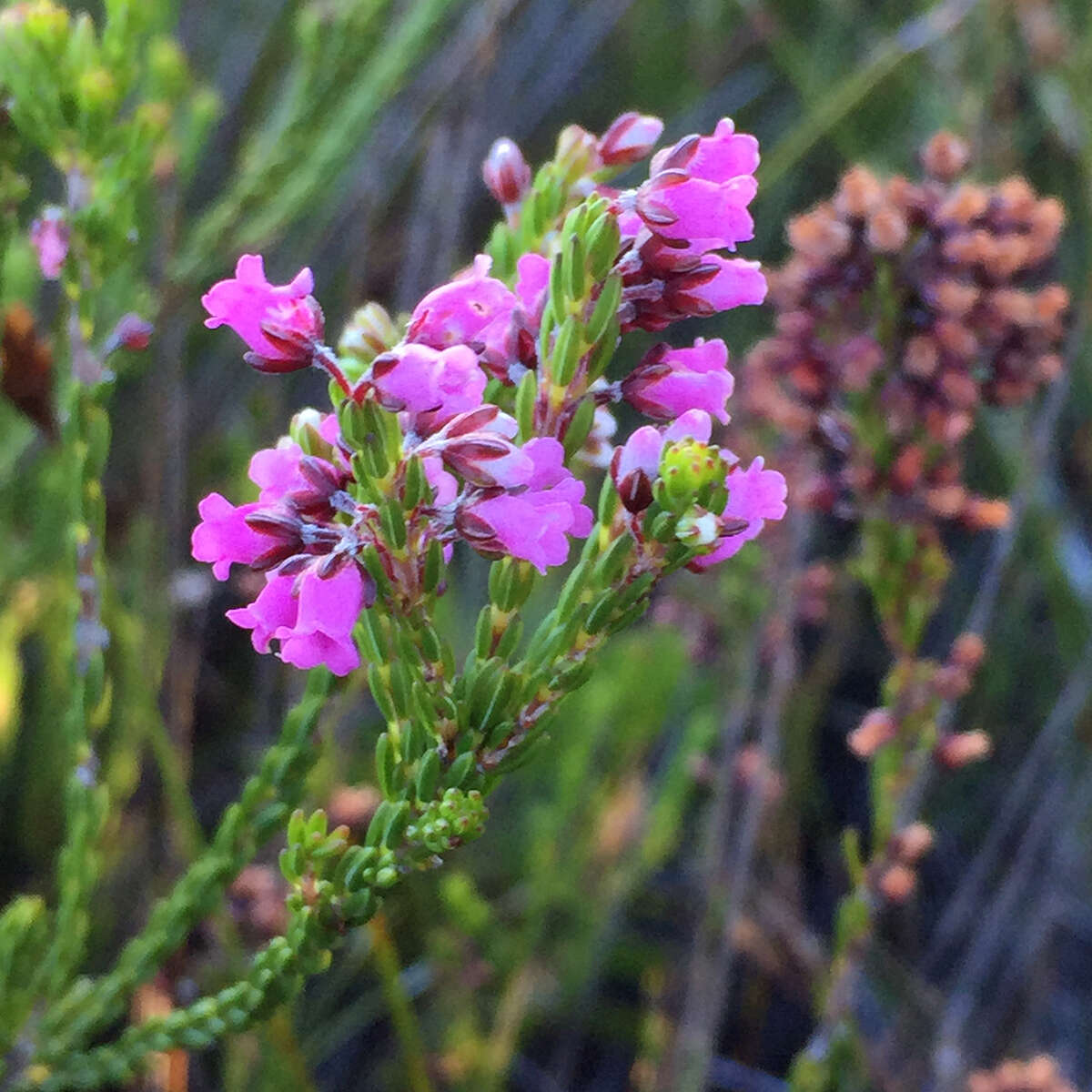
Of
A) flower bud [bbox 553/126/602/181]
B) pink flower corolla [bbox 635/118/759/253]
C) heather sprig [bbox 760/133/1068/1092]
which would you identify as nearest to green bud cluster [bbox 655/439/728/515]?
pink flower corolla [bbox 635/118/759/253]

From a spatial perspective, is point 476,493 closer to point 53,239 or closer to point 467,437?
point 467,437

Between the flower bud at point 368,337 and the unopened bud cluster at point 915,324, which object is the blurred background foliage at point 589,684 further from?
the flower bud at point 368,337

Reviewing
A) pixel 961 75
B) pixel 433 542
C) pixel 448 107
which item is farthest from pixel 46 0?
pixel 961 75

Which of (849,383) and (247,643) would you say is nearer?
(849,383)

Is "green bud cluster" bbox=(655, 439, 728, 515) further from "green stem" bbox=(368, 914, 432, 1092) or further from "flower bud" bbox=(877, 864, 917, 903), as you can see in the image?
"green stem" bbox=(368, 914, 432, 1092)

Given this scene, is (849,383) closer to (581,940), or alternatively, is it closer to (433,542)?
(433,542)

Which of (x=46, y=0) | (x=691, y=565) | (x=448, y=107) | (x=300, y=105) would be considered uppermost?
(x=448, y=107)

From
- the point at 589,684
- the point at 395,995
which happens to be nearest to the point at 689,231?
the point at 395,995
